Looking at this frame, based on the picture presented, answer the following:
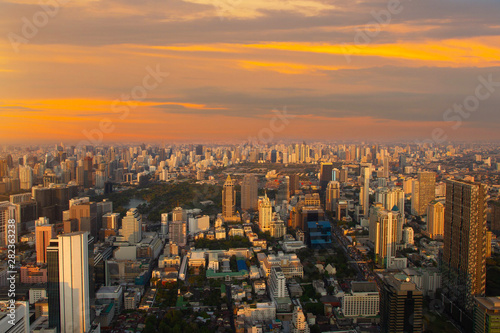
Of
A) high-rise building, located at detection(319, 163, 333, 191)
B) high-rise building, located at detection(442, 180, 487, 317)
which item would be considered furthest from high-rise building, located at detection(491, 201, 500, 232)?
high-rise building, located at detection(319, 163, 333, 191)

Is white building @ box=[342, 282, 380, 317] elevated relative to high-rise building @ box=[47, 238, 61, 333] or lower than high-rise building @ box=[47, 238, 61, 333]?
lower

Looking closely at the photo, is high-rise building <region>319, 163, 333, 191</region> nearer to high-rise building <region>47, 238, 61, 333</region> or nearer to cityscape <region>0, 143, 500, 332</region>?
cityscape <region>0, 143, 500, 332</region>

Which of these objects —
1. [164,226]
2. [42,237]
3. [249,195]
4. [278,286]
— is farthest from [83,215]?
[249,195]

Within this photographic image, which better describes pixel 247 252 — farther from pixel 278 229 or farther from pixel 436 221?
pixel 436 221

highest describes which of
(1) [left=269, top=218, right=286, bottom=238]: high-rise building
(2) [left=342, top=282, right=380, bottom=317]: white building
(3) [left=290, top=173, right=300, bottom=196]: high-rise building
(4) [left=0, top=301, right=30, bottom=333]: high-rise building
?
(3) [left=290, top=173, right=300, bottom=196]: high-rise building

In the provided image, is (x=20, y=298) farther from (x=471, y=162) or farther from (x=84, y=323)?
(x=471, y=162)

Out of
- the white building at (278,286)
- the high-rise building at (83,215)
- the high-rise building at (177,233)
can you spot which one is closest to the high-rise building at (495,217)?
the white building at (278,286)
